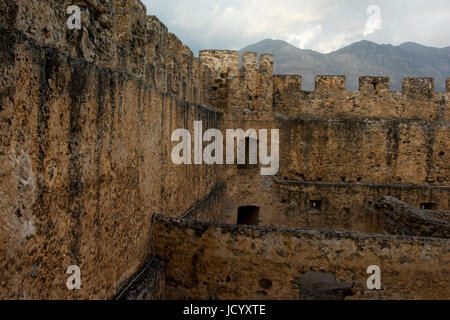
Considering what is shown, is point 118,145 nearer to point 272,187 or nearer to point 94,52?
point 94,52

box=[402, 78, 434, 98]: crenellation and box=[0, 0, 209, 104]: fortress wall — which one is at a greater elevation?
box=[402, 78, 434, 98]: crenellation

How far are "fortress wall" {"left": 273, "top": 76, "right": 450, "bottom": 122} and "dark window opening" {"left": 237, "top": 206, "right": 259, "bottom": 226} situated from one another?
3610 mm

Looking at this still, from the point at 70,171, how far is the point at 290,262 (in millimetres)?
2756

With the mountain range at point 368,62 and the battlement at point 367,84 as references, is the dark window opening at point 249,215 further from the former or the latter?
the mountain range at point 368,62

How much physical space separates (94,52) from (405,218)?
20.5 ft

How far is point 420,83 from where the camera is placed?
12047 millimetres

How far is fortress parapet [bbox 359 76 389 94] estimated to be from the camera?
11.9 metres

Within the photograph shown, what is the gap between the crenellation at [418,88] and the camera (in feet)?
39.3

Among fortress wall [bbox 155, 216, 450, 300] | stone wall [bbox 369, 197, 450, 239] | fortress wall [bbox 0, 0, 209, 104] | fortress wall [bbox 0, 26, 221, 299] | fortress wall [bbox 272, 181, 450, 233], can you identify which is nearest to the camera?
fortress wall [bbox 0, 26, 221, 299]

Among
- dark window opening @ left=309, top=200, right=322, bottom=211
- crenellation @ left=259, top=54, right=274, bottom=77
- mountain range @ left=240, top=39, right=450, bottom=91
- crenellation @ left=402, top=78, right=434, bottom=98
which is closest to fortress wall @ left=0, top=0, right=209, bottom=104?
crenellation @ left=259, top=54, right=274, bottom=77

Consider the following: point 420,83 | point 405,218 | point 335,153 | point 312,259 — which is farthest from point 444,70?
point 312,259

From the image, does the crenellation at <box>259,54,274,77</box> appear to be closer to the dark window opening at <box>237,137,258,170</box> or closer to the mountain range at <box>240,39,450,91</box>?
the dark window opening at <box>237,137,258,170</box>

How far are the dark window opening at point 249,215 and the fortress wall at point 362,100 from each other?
11.8 ft

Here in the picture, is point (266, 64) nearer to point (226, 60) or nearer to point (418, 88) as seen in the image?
point (226, 60)
